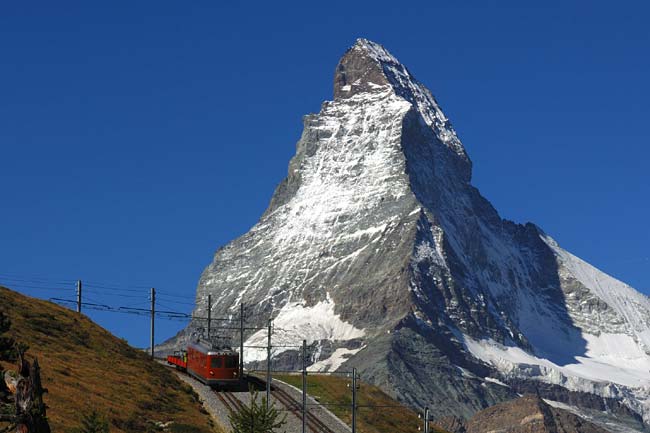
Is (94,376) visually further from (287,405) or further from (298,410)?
(287,405)

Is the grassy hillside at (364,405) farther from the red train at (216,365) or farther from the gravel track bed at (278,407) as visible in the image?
the red train at (216,365)

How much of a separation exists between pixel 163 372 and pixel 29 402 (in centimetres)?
6934

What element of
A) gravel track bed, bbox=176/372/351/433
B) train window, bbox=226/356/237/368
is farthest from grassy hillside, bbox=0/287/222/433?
train window, bbox=226/356/237/368

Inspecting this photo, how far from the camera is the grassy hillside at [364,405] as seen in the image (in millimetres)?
133863

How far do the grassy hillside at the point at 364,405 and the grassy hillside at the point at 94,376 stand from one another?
1811cm

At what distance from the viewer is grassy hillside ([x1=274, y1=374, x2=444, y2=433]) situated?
134m

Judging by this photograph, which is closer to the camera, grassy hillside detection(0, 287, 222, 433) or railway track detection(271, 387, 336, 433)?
grassy hillside detection(0, 287, 222, 433)

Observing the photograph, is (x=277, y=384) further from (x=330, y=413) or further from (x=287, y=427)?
(x=287, y=427)

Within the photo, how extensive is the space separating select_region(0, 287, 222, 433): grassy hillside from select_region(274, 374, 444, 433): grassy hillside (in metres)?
18.1

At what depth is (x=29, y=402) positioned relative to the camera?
5444 centimetres

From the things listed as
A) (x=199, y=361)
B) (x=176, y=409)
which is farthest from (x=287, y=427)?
(x=199, y=361)

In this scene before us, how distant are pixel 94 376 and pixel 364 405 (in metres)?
32.9

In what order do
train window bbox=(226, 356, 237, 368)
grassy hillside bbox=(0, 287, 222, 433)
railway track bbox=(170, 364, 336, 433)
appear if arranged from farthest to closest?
train window bbox=(226, 356, 237, 368) → railway track bbox=(170, 364, 336, 433) → grassy hillside bbox=(0, 287, 222, 433)

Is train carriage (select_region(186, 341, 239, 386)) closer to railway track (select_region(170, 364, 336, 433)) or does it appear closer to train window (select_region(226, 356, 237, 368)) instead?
train window (select_region(226, 356, 237, 368))
